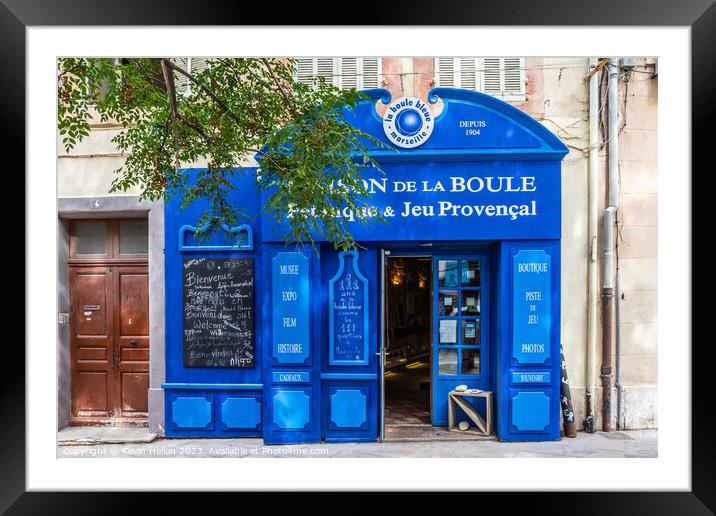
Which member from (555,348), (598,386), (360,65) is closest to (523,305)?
(555,348)

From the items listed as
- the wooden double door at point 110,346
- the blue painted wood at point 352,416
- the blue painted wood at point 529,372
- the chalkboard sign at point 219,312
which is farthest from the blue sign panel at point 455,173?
the wooden double door at point 110,346

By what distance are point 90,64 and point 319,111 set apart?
6.14ft

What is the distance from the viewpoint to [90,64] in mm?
4062

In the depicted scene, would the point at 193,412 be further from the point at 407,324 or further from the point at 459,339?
the point at 407,324

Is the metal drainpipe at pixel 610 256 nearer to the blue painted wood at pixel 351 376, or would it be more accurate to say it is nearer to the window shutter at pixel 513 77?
the window shutter at pixel 513 77

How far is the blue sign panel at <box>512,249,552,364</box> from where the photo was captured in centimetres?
559

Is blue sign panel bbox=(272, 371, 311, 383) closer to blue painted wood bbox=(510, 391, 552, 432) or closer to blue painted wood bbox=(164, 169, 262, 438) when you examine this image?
blue painted wood bbox=(164, 169, 262, 438)

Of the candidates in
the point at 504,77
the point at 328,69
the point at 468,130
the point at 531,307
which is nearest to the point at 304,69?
the point at 328,69

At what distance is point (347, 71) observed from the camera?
6238 mm

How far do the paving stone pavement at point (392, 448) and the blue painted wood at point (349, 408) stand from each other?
24 cm

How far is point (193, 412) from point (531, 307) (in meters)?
4.08
